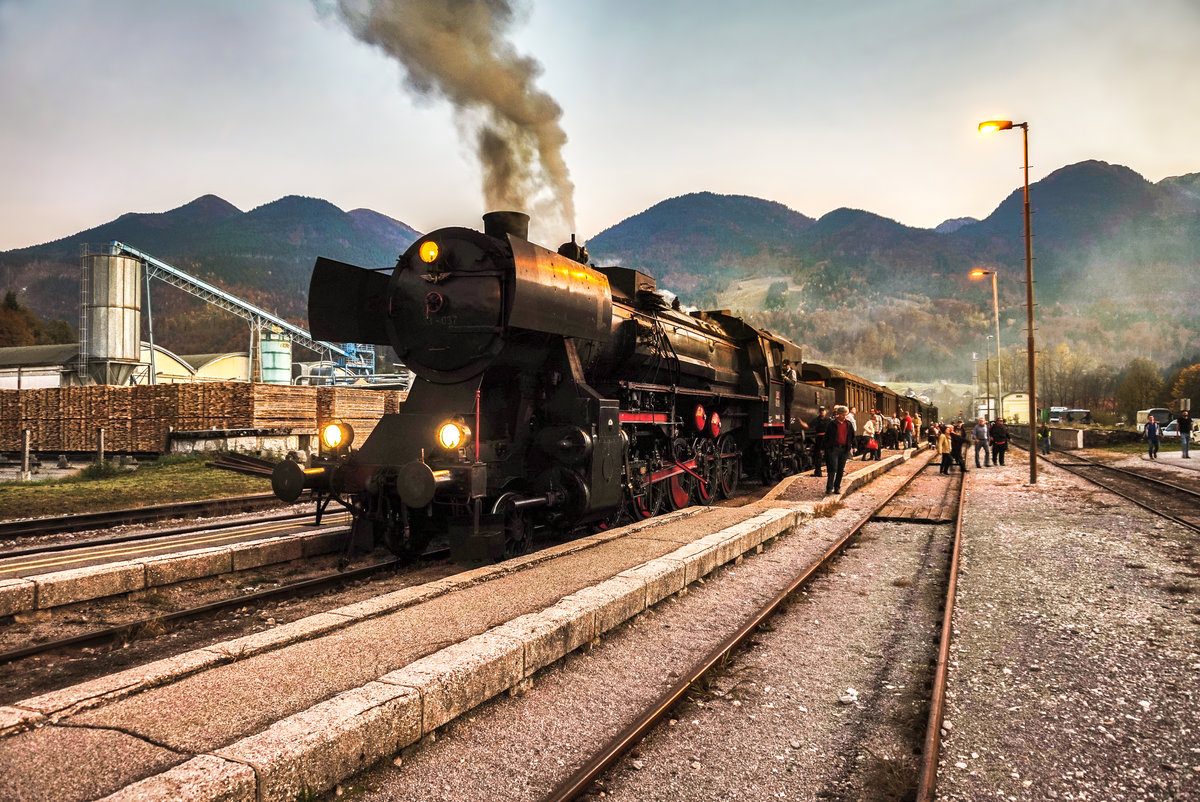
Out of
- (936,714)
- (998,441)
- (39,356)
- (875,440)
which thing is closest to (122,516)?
(936,714)

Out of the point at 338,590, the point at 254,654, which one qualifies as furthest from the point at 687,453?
the point at 254,654

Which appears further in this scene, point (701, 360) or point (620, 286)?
point (701, 360)


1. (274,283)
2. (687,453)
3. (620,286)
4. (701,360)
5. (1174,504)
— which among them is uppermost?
(274,283)

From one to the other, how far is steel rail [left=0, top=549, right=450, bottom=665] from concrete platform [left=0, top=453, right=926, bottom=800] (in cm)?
162

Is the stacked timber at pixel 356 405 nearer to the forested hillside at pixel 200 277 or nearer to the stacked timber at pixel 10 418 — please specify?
the stacked timber at pixel 10 418

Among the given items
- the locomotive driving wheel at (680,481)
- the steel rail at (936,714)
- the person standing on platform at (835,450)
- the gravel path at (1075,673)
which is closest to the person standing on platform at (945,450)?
the person standing on platform at (835,450)

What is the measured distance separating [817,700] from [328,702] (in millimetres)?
2610

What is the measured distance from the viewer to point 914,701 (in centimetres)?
414

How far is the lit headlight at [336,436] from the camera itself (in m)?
7.41

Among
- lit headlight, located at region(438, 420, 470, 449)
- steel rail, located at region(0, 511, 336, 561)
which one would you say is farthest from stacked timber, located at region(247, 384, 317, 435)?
lit headlight, located at region(438, 420, 470, 449)

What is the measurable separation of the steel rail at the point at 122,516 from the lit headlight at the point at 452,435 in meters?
6.77

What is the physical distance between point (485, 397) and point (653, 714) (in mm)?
4437

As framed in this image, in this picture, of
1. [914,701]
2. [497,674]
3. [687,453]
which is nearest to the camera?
[497,674]

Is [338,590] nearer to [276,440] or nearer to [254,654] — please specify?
[254,654]
